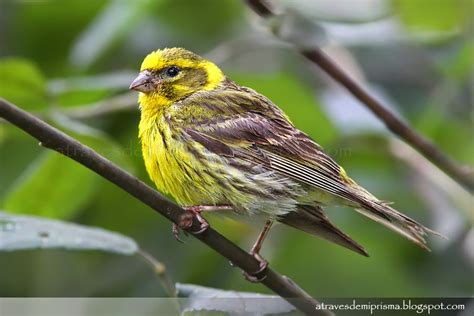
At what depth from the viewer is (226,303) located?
1.61 meters

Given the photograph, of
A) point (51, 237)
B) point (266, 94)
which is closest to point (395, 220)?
point (266, 94)

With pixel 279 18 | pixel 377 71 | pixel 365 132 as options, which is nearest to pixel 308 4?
pixel 279 18

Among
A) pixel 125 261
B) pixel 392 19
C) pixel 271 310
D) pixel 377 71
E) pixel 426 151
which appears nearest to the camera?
pixel 271 310

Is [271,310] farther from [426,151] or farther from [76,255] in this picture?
[76,255]

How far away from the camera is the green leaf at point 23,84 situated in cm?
183

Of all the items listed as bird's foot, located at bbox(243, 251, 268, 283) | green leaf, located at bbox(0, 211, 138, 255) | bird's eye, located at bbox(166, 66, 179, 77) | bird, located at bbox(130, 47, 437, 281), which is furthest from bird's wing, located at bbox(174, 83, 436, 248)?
green leaf, located at bbox(0, 211, 138, 255)

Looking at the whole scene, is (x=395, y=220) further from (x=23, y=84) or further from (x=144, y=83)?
(x=23, y=84)

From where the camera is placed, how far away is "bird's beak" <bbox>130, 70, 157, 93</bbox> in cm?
170

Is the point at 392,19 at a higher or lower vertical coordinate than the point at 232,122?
higher

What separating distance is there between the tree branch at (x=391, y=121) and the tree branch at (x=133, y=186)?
40cm

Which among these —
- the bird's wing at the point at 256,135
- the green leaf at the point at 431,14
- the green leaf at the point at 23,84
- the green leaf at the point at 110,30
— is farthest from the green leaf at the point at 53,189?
the green leaf at the point at 431,14

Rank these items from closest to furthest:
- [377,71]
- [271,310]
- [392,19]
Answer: [271,310] → [392,19] → [377,71]

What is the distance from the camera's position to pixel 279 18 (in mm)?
1612

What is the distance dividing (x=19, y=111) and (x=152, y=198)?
227 millimetres
